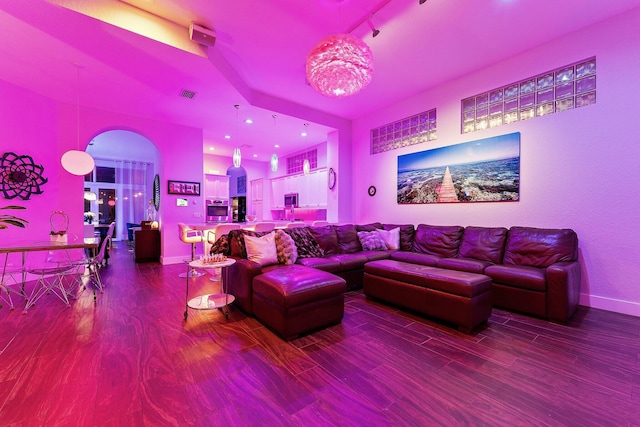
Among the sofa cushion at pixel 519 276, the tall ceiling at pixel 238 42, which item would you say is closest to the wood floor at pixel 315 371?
the sofa cushion at pixel 519 276

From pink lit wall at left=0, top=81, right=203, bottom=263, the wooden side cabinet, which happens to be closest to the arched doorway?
the wooden side cabinet

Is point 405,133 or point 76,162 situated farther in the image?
point 405,133

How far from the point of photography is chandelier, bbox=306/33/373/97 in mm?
2428

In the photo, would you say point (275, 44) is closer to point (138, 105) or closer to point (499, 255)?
point (138, 105)

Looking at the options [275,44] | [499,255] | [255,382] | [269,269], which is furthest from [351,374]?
[275,44]

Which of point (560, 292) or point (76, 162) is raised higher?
point (76, 162)

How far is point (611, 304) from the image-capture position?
3.11 metres

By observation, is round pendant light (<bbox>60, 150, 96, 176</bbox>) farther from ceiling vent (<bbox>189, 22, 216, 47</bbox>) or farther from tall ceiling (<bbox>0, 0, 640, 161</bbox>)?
ceiling vent (<bbox>189, 22, 216, 47</bbox>)

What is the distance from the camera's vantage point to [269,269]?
10.1 ft

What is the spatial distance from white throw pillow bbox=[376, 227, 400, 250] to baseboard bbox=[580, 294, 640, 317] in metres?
2.53

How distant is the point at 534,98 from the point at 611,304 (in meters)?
2.86

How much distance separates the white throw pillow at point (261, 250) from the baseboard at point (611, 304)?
4.04m

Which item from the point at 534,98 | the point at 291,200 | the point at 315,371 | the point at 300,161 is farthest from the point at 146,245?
the point at 534,98

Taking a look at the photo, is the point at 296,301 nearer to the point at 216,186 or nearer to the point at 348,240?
the point at 348,240
